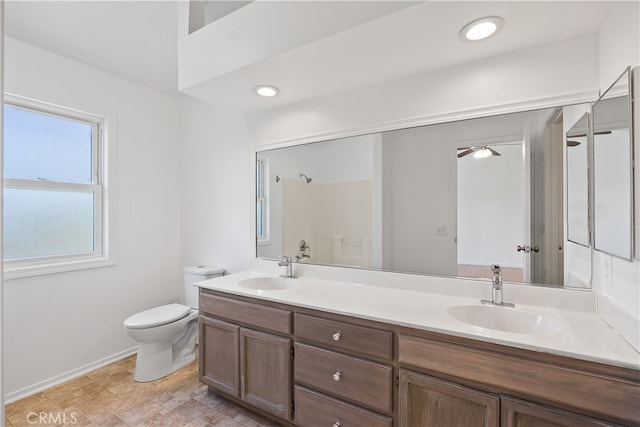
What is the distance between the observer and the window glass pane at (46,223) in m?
2.17

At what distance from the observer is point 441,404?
1.27 m

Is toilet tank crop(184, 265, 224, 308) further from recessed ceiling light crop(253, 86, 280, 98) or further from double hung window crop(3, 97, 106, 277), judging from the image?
recessed ceiling light crop(253, 86, 280, 98)

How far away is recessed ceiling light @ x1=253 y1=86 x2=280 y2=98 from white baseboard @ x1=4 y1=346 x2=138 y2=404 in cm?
260

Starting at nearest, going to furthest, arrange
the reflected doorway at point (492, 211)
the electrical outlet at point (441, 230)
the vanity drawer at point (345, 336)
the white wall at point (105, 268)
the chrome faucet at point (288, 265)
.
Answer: the vanity drawer at point (345, 336)
the reflected doorway at point (492, 211)
the electrical outlet at point (441, 230)
the white wall at point (105, 268)
the chrome faucet at point (288, 265)

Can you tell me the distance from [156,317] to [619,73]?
3097 millimetres

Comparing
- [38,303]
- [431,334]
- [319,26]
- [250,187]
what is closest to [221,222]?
[250,187]

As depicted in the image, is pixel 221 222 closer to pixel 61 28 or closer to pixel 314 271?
pixel 314 271

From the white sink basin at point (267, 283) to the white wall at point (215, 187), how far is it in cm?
41

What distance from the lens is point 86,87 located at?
2.50 m

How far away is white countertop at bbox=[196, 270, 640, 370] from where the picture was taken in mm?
1079

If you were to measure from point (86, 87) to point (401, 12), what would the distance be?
8.55ft

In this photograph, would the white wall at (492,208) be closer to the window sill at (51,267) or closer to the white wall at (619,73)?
the white wall at (619,73)

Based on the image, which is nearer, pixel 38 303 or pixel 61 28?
pixel 61 28
